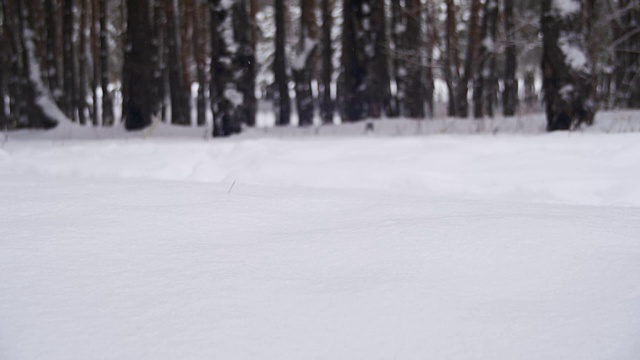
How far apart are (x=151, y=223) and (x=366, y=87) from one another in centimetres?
917

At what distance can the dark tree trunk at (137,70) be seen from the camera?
972 centimetres

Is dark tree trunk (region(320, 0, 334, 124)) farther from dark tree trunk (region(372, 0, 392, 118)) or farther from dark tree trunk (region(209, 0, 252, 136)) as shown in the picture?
dark tree trunk (region(209, 0, 252, 136))

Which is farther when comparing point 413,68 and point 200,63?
point 200,63

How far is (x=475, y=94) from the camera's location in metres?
14.5

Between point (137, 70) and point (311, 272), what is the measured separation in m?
8.90

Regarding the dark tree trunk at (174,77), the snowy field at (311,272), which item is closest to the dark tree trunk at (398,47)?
the dark tree trunk at (174,77)

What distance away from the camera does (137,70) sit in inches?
381

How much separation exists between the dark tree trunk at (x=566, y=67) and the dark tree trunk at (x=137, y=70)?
6.78 m

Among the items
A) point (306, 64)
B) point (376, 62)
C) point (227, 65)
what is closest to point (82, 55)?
point (306, 64)

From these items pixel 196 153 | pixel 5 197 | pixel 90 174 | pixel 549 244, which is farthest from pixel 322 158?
pixel 549 244

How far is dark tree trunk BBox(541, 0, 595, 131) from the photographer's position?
21.4 feet

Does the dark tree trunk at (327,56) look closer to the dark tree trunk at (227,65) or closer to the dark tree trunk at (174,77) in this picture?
the dark tree trunk at (174,77)

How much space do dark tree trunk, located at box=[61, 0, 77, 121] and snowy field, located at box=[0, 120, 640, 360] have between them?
12.9m

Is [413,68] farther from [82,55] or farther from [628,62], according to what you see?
[82,55]
